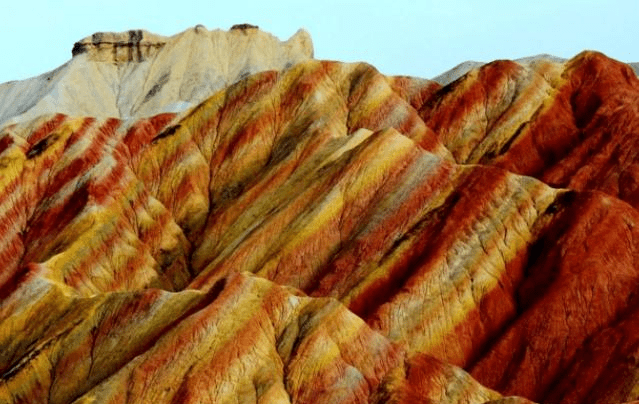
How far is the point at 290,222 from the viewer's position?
88750 mm

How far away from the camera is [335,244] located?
86.9 m

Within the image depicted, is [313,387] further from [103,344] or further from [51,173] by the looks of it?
[51,173]

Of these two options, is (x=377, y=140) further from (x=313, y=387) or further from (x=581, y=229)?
(x=313, y=387)

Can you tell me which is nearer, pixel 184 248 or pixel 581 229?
pixel 581 229

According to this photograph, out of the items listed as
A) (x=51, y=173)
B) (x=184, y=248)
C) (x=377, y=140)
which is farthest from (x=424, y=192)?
(x=51, y=173)

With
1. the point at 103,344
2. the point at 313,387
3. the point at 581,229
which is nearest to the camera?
the point at 313,387

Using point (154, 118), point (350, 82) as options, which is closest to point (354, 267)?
point (350, 82)

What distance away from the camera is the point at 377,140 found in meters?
92.8

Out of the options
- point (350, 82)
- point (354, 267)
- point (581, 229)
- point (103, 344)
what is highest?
point (350, 82)

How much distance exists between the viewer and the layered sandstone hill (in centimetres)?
6619

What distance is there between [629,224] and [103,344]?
33.4m

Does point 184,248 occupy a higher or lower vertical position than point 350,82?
lower

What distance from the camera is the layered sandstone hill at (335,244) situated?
66188mm

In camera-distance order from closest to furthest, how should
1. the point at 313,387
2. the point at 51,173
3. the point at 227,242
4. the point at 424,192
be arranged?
the point at 313,387 < the point at 424,192 < the point at 227,242 < the point at 51,173
